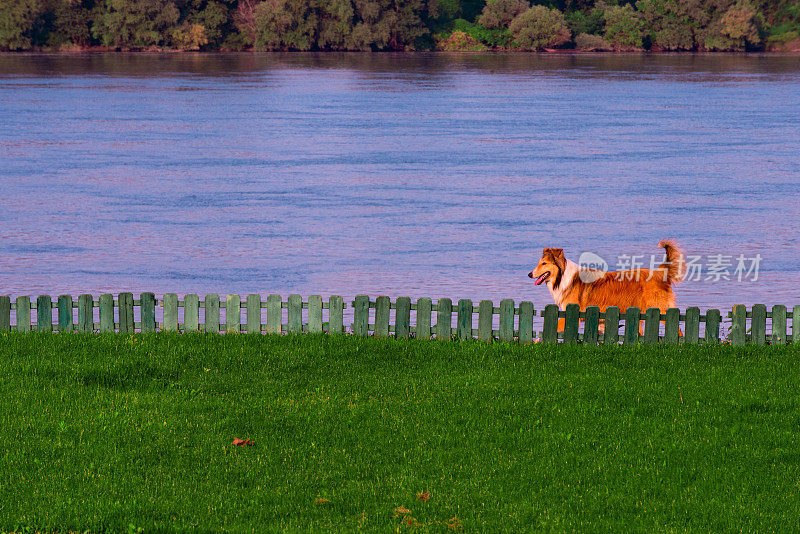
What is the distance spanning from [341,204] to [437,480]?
694 inches

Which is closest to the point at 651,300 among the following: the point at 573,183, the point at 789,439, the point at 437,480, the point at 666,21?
the point at 789,439

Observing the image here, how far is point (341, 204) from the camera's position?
26344mm

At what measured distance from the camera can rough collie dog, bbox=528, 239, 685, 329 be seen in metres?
13.5

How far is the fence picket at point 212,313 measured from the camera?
45.2 feet

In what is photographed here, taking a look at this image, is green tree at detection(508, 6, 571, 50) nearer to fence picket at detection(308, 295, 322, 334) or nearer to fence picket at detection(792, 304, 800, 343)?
fence picket at detection(792, 304, 800, 343)

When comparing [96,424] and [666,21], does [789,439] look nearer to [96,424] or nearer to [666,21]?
[96,424]

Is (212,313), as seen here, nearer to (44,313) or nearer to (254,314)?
(254,314)

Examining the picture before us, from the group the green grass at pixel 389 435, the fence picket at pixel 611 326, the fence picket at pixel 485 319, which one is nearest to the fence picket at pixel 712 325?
the green grass at pixel 389 435

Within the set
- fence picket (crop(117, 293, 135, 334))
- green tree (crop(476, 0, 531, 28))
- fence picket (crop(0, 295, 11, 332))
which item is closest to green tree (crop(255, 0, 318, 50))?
green tree (crop(476, 0, 531, 28))

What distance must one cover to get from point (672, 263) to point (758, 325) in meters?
1.29

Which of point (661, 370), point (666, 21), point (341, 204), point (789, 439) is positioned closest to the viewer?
point (789, 439)

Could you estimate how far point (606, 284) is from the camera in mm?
13883

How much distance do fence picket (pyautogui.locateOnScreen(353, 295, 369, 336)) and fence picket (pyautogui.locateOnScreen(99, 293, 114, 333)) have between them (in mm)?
3084

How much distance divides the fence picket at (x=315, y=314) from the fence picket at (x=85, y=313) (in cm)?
273
